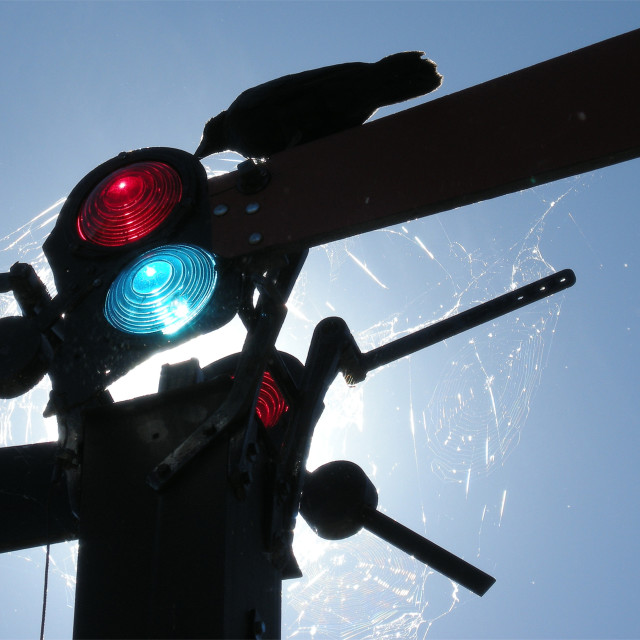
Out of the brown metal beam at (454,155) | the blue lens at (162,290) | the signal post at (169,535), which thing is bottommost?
the signal post at (169,535)

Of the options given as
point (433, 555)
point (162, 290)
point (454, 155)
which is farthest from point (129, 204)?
point (433, 555)

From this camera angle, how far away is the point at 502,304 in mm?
1503

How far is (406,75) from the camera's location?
1536 millimetres

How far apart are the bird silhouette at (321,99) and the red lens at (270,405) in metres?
0.46

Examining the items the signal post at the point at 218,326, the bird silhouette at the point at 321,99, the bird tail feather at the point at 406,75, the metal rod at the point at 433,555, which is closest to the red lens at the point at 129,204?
the signal post at the point at 218,326

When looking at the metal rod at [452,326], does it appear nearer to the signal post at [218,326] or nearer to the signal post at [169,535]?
the signal post at [218,326]

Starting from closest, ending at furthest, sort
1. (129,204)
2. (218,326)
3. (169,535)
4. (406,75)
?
(169,535), (218,326), (129,204), (406,75)

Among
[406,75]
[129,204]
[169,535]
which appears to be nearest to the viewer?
[169,535]

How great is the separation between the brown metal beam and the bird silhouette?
0.45 ft

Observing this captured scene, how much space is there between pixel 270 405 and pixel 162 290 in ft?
1.39

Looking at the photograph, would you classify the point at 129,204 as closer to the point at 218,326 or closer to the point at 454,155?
the point at 218,326

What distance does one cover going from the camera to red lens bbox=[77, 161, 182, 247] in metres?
1.38

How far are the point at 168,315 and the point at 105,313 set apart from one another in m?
0.11

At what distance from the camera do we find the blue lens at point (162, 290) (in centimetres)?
125
